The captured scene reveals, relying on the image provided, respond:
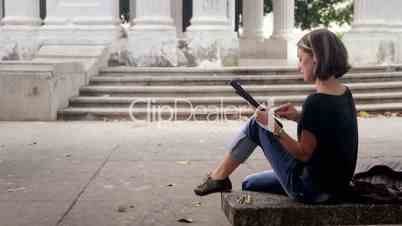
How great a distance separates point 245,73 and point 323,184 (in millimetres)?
9867

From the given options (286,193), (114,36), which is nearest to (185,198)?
(286,193)

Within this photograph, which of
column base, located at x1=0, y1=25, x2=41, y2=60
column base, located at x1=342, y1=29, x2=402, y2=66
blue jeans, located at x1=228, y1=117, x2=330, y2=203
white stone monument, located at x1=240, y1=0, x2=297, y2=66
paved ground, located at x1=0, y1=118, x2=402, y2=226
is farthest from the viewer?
white stone monument, located at x1=240, y1=0, x2=297, y2=66

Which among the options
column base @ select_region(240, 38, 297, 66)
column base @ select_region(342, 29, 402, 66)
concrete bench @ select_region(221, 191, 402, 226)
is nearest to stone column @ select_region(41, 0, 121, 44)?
column base @ select_region(342, 29, 402, 66)

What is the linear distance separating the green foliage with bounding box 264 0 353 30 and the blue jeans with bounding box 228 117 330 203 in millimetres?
42501

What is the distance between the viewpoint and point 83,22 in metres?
15.5

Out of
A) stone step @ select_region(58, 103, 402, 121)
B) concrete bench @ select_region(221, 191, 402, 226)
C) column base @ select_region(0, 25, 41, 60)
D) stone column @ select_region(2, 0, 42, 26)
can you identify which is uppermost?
stone column @ select_region(2, 0, 42, 26)

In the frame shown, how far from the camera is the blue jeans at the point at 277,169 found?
4301mm

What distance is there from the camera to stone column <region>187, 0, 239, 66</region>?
1530 centimetres

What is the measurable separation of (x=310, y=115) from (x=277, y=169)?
46 centimetres

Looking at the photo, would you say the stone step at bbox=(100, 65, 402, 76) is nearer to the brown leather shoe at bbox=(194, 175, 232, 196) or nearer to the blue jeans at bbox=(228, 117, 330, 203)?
the brown leather shoe at bbox=(194, 175, 232, 196)

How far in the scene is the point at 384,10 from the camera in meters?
16.6

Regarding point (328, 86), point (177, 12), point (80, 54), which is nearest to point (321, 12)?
point (177, 12)

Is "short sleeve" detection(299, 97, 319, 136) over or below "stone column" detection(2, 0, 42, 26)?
below

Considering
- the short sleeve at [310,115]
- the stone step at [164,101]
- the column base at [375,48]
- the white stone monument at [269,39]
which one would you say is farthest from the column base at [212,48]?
the short sleeve at [310,115]
